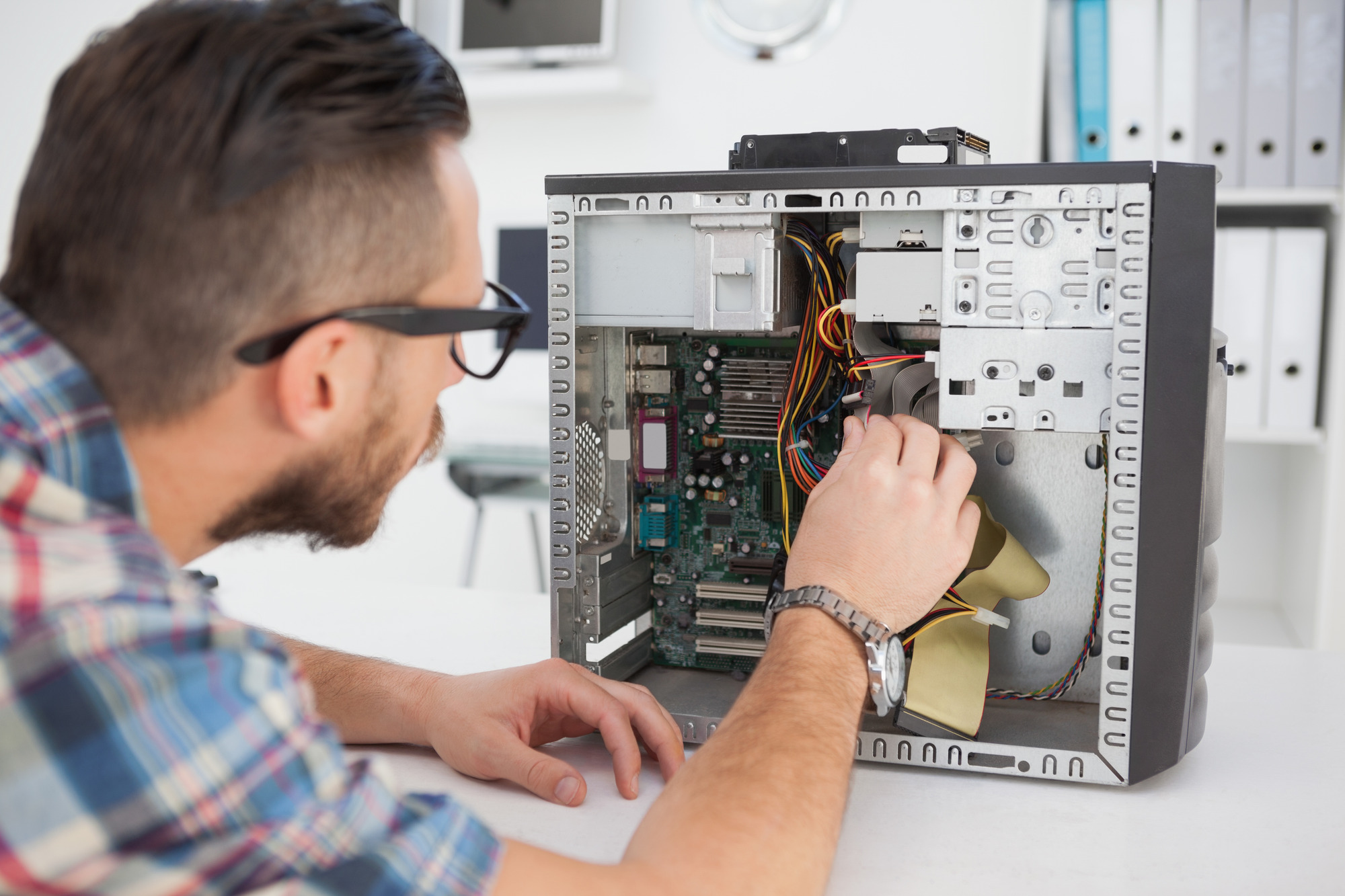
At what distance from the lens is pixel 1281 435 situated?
2.09 metres

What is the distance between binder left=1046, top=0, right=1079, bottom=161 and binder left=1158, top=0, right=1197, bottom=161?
0.15m

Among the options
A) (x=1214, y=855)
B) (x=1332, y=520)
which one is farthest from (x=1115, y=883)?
(x=1332, y=520)

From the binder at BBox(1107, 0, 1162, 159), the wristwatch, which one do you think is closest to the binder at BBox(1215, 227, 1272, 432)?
the binder at BBox(1107, 0, 1162, 159)

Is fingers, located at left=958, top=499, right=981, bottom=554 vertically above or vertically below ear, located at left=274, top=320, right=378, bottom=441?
below

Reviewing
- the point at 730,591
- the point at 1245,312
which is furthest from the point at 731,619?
the point at 1245,312

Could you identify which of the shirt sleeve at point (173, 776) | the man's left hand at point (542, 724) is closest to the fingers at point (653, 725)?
the man's left hand at point (542, 724)

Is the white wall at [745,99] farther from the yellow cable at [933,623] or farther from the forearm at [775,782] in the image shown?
the forearm at [775,782]

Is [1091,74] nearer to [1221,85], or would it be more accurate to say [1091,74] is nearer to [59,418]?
[1221,85]

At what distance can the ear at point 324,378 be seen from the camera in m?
0.62

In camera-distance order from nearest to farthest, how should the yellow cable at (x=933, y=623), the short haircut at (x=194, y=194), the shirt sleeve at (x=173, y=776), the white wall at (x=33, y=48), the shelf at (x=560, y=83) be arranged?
the shirt sleeve at (x=173, y=776) → the short haircut at (x=194, y=194) → the yellow cable at (x=933, y=623) → the shelf at (x=560, y=83) → the white wall at (x=33, y=48)

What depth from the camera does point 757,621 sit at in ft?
3.38

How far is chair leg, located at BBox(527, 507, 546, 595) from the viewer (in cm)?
304

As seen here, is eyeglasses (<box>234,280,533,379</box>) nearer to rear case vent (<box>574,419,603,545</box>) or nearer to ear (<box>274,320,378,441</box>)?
ear (<box>274,320,378,441</box>)

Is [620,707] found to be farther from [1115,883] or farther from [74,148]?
[74,148]
